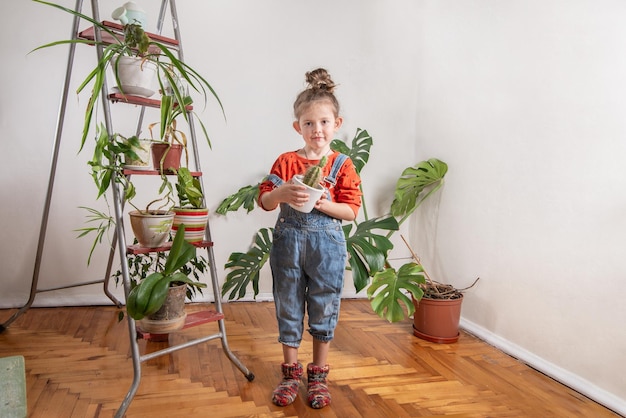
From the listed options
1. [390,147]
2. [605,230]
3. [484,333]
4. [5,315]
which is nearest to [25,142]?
[5,315]

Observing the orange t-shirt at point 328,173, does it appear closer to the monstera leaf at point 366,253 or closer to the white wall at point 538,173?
the monstera leaf at point 366,253

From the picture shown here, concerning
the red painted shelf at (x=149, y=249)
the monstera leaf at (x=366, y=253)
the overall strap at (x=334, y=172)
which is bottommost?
the monstera leaf at (x=366, y=253)

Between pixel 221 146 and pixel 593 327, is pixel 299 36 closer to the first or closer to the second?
pixel 221 146

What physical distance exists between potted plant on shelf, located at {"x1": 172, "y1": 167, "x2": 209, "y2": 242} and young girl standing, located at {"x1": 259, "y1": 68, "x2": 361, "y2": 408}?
10.6 inches

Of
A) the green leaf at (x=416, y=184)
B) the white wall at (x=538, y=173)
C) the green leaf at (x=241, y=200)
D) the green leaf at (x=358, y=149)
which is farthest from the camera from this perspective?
the green leaf at (x=358, y=149)

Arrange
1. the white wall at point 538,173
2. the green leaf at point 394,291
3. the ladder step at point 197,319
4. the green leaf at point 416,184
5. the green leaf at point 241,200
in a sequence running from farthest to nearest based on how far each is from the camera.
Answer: the green leaf at point 416,184, the green leaf at point 241,200, the green leaf at point 394,291, the white wall at point 538,173, the ladder step at point 197,319

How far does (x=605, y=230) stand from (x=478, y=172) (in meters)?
0.81

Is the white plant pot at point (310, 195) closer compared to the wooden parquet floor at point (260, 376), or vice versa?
the white plant pot at point (310, 195)

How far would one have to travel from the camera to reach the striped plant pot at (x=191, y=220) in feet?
5.98

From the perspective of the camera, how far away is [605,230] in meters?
1.89

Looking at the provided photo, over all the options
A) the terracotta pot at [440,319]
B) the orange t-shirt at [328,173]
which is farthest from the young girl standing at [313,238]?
the terracotta pot at [440,319]

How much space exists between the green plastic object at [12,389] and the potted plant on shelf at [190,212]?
0.96 metres

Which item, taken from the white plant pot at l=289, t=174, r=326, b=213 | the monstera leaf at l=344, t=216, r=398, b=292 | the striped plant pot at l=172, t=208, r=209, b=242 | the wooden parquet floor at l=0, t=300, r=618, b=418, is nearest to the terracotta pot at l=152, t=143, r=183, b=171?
the striped plant pot at l=172, t=208, r=209, b=242

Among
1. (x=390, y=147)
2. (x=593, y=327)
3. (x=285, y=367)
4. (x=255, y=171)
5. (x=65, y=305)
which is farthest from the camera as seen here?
(x=390, y=147)
